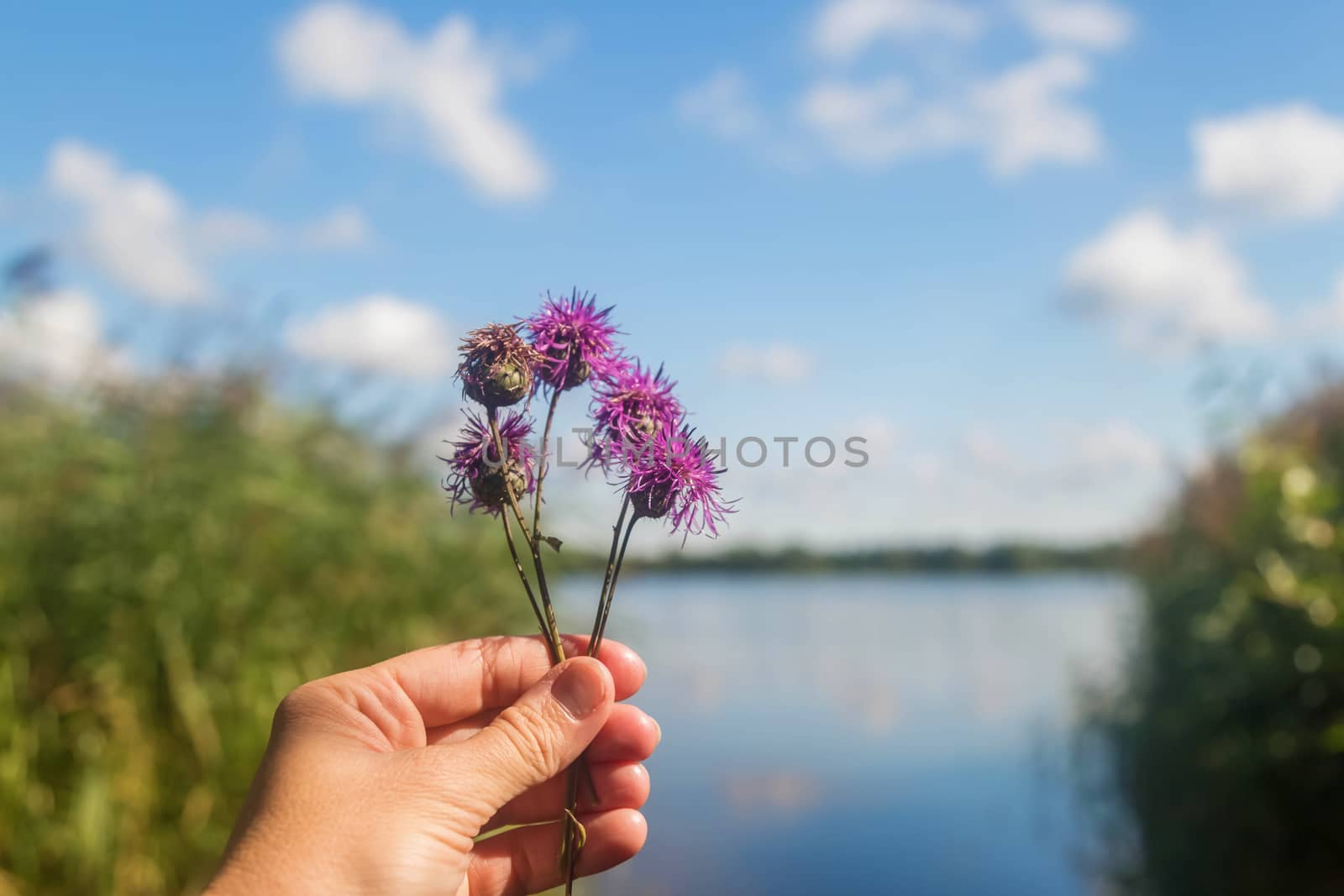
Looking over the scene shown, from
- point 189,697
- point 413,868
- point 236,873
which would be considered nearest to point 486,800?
point 413,868

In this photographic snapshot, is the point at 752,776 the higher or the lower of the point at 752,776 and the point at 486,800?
the lower

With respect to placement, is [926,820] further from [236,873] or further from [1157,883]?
[236,873]

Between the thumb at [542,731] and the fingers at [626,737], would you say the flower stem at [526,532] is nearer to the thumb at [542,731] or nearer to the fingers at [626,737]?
the thumb at [542,731]

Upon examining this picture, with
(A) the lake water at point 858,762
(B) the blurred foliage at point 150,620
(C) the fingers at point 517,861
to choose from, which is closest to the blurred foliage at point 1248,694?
(A) the lake water at point 858,762

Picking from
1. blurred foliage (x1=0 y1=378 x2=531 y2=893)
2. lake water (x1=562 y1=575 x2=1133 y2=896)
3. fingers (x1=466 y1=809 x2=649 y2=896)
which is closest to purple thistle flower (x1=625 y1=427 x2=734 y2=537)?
fingers (x1=466 y1=809 x2=649 y2=896)

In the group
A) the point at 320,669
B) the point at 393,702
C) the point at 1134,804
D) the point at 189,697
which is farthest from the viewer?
the point at 1134,804

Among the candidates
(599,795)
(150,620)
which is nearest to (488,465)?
(599,795)

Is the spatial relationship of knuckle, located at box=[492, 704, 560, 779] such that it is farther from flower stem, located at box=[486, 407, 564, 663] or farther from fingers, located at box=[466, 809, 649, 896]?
fingers, located at box=[466, 809, 649, 896]
